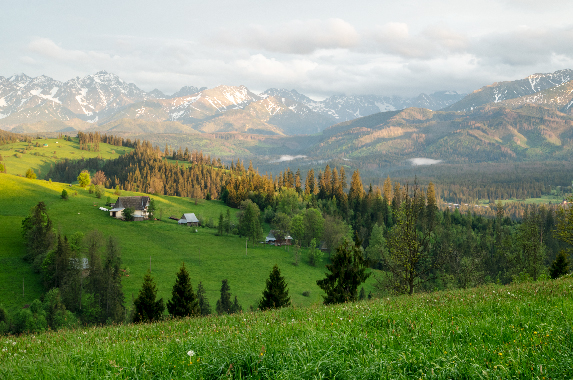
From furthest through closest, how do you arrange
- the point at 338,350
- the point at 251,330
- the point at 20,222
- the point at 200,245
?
the point at 200,245
the point at 20,222
the point at 251,330
the point at 338,350

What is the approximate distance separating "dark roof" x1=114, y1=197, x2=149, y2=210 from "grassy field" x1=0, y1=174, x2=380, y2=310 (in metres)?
7.16

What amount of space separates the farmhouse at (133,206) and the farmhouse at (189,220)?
44.2 ft

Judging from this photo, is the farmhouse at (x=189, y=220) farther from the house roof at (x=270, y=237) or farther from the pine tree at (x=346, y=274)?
the pine tree at (x=346, y=274)

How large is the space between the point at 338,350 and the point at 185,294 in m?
29.4

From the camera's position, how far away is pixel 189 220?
449 ft

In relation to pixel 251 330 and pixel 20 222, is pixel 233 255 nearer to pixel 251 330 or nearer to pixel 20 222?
pixel 20 222

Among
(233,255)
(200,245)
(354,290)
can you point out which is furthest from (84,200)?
(354,290)

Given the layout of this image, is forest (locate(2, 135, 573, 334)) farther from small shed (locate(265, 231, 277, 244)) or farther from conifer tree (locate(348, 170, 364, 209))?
small shed (locate(265, 231, 277, 244))

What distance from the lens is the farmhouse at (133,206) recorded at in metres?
126

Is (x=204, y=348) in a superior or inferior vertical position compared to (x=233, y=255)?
superior

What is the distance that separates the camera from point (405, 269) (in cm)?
3209

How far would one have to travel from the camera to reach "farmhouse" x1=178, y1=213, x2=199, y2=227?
13500 cm

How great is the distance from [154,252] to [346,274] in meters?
82.0

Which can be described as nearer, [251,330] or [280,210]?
[251,330]
